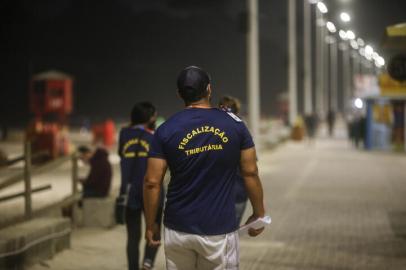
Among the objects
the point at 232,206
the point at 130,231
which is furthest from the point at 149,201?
the point at 130,231

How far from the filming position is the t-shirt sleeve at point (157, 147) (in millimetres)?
4113

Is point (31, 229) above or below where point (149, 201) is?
below

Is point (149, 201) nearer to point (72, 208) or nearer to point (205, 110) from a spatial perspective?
point (205, 110)

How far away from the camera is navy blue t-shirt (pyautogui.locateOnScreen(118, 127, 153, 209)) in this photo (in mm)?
6684

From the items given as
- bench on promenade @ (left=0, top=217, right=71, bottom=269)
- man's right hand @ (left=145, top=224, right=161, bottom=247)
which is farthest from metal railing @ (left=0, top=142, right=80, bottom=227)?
man's right hand @ (left=145, top=224, right=161, bottom=247)

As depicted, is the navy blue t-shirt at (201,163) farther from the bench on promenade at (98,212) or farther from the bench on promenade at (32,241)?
the bench on promenade at (98,212)

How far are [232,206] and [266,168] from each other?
16.8m

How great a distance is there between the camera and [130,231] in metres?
6.83

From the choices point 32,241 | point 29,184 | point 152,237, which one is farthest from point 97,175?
point 152,237

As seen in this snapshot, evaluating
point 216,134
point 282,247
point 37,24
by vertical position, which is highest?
point 37,24

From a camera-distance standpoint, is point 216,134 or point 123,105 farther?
point 123,105

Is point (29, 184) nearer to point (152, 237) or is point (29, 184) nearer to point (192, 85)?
point (152, 237)

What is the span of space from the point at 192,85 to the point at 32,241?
4.24 m

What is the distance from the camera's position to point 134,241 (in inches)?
271
